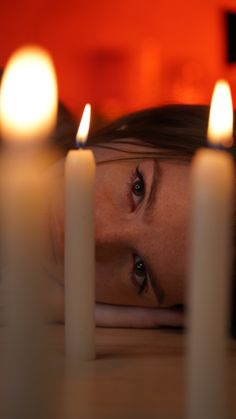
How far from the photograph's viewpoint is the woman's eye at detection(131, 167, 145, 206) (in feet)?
3.25

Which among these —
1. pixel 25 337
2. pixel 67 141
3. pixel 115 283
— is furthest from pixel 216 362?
pixel 67 141

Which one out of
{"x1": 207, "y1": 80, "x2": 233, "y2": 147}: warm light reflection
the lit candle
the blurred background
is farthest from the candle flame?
the blurred background

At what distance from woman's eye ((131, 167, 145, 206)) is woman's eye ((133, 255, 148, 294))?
3.2 inches

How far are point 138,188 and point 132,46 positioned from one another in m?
2.15

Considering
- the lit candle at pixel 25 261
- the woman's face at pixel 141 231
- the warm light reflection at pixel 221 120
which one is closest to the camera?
the lit candle at pixel 25 261

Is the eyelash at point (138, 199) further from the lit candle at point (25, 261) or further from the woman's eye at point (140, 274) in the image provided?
the lit candle at point (25, 261)

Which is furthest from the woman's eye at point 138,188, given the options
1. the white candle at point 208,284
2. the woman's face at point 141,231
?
the white candle at point 208,284

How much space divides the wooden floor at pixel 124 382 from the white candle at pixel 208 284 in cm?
7

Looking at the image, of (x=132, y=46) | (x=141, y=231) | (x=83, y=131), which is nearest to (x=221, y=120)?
(x=83, y=131)

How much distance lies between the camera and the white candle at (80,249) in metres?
0.51

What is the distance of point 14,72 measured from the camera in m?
0.42

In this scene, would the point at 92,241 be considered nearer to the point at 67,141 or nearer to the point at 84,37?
the point at 67,141

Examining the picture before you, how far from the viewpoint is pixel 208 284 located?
340 mm

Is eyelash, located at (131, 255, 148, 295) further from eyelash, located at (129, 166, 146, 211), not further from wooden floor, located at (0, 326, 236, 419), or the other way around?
wooden floor, located at (0, 326, 236, 419)
